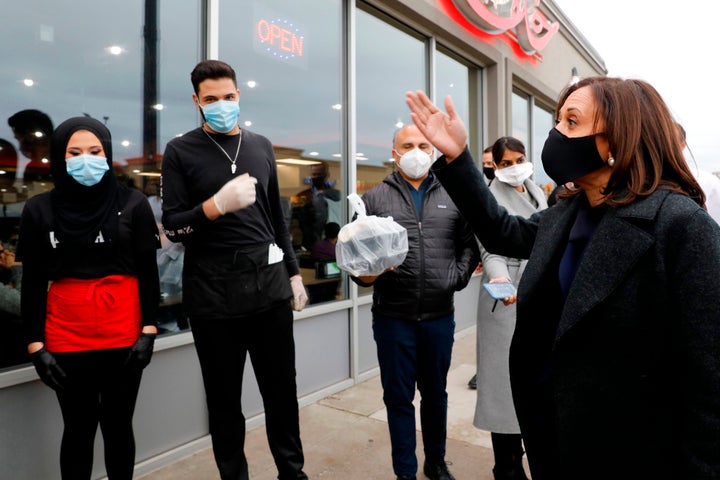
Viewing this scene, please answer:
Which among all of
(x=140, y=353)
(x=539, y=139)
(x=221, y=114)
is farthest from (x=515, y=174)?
(x=539, y=139)

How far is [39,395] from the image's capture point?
8.37ft

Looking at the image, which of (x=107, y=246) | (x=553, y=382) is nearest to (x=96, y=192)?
(x=107, y=246)

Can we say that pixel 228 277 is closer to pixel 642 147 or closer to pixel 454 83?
pixel 642 147

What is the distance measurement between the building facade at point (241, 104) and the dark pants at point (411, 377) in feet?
4.22

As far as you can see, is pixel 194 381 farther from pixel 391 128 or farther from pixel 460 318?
pixel 460 318

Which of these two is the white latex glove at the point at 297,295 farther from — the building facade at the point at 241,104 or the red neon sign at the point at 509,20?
the red neon sign at the point at 509,20

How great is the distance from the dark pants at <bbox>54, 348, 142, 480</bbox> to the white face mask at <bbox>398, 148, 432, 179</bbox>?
160 centimetres

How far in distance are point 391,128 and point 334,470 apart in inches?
139

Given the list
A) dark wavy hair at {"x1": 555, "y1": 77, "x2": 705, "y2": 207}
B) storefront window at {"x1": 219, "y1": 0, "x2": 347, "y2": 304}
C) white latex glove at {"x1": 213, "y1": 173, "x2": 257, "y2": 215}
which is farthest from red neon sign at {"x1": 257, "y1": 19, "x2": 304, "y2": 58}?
dark wavy hair at {"x1": 555, "y1": 77, "x2": 705, "y2": 207}

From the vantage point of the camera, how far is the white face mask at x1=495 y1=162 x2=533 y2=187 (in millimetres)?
2885

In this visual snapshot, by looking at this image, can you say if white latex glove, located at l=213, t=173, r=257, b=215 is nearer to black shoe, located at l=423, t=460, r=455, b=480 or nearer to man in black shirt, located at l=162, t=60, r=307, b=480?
man in black shirt, located at l=162, t=60, r=307, b=480

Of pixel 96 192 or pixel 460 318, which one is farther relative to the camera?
pixel 460 318

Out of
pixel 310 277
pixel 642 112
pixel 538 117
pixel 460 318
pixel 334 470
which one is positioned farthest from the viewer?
pixel 538 117

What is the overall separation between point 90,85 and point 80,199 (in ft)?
3.18
